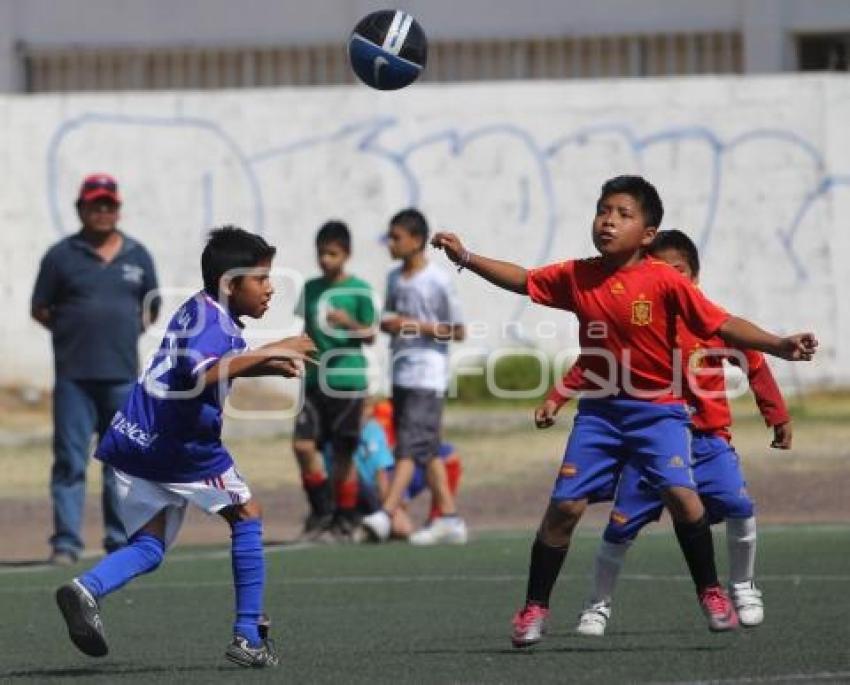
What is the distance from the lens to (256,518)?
28.6 feet

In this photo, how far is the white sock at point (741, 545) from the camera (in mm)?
9539

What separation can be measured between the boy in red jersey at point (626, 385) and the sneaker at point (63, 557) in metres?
4.65

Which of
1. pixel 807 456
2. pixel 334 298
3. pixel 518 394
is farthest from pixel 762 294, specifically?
pixel 334 298

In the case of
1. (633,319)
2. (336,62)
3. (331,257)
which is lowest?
(633,319)

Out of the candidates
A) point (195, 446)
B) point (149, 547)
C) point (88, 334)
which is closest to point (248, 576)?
point (149, 547)

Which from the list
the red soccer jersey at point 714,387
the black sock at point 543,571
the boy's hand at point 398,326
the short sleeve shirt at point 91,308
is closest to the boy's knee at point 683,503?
the black sock at point 543,571

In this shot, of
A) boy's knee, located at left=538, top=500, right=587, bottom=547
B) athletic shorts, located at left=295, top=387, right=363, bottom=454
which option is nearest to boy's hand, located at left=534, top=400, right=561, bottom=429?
boy's knee, located at left=538, top=500, right=587, bottom=547

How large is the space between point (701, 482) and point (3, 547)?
622 cm

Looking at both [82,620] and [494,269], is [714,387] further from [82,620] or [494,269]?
[82,620]

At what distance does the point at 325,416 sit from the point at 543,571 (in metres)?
5.35

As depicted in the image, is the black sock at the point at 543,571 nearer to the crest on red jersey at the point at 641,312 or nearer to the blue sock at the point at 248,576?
the crest on red jersey at the point at 641,312

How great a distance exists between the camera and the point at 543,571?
356 inches

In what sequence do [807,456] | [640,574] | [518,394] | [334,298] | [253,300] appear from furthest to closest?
[518,394], [807,456], [334,298], [640,574], [253,300]

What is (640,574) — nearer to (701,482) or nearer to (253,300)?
(701,482)
